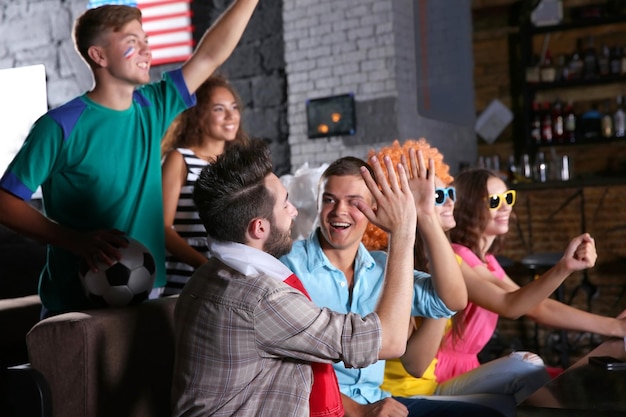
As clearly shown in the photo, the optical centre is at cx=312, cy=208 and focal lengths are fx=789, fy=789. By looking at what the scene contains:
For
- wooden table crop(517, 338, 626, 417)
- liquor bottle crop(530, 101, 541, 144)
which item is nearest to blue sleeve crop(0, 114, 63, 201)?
Answer: wooden table crop(517, 338, 626, 417)

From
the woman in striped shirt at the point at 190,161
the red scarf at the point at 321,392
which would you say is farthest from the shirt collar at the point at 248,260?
the woman in striped shirt at the point at 190,161

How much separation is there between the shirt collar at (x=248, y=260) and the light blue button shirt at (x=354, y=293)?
481 millimetres

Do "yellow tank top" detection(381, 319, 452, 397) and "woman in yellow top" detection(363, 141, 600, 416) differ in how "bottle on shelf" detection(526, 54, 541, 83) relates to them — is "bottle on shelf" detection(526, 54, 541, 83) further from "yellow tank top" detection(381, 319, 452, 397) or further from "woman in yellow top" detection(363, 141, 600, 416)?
"yellow tank top" detection(381, 319, 452, 397)

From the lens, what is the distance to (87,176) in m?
2.42

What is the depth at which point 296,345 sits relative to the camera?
161 centimetres

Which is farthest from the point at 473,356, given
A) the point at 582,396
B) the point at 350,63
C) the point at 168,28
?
the point at 168,28

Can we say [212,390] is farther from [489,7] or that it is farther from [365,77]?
[489,7]

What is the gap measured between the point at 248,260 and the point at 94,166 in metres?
0.92

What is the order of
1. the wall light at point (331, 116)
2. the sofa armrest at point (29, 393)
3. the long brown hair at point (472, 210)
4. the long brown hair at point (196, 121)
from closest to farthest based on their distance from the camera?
the sofa armrest at point (29, 393)
the long brown hair at point (472, 210)
the long brown hair at point (196, 121)
the wall light at point (331, 116)

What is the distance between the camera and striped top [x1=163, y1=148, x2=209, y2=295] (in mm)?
3070

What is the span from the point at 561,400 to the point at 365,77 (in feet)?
15.2

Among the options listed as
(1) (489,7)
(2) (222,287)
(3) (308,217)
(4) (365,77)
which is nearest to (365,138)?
(4) (365,77)

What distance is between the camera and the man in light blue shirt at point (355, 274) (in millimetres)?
2146

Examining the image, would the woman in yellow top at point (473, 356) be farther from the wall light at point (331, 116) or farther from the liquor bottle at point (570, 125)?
the liquor bottle at point (570, 125)
